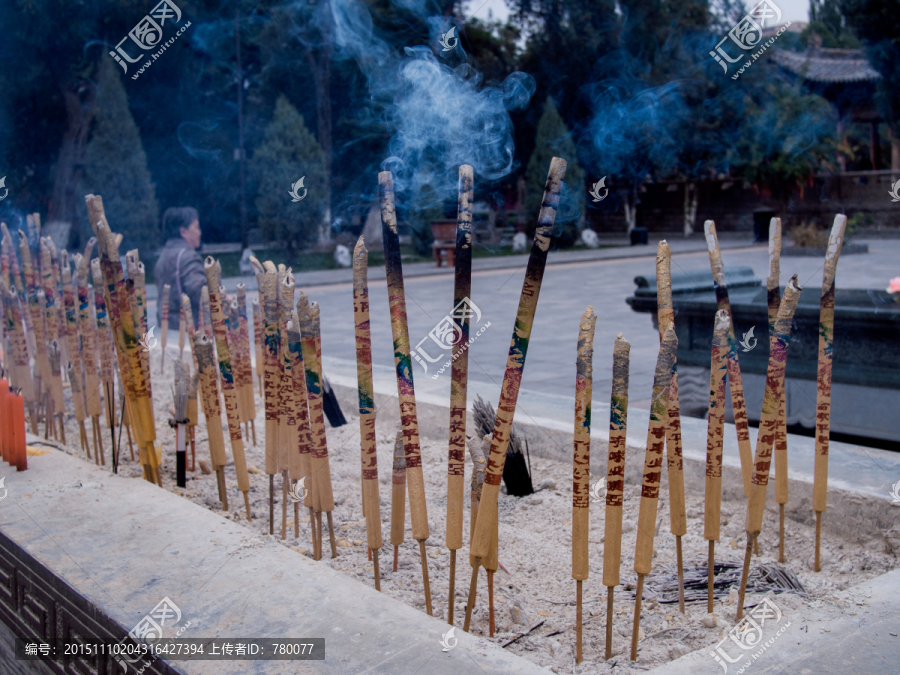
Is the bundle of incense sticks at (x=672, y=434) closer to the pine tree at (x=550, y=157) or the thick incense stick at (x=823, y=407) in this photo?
the thick incense stick at (x=823, y=407)

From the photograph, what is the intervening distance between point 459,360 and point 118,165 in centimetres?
1569

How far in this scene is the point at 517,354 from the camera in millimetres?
1557

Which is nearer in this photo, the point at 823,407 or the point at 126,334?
the point at 823,407

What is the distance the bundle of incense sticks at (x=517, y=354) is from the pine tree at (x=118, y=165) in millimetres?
15357

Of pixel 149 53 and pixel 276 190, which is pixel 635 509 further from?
pixel 149 53

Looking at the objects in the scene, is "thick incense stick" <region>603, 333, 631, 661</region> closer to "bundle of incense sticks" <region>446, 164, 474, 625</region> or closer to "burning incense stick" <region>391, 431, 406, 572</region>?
"bundle of incense sticks" <region>446, 164, 474, 625</region>

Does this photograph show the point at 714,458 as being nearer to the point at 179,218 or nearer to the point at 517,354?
the point at 517,354

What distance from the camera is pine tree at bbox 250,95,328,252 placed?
15648 millimetres

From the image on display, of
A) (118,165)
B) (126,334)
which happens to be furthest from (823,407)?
(118,165)

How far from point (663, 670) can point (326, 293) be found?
11616mm

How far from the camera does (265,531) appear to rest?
2.45m

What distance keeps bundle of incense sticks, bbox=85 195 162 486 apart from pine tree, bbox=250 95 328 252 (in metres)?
13.1

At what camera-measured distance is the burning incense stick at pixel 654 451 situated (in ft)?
4.86

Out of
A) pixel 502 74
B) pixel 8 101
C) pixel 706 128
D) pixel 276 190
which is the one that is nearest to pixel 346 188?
pixel 276 190
